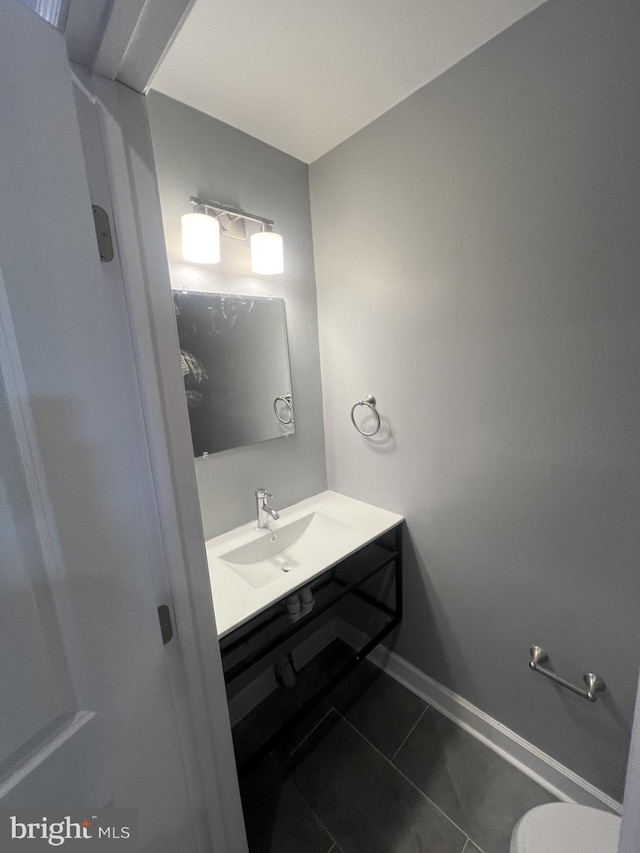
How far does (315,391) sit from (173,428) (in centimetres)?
111

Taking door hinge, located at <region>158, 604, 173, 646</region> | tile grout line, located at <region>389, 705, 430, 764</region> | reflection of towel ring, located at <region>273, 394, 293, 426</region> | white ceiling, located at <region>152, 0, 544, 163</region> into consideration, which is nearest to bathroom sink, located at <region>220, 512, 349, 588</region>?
reflection of towel ring, located at <region>273, 394, 293, 426</region>

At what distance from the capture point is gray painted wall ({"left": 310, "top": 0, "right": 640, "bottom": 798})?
2.89 feet

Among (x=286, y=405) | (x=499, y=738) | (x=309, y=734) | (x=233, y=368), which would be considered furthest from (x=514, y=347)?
(x=309, y=734)

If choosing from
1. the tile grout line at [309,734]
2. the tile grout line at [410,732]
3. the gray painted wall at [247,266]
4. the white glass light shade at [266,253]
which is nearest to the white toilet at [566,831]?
the tile grout line at [410,732]

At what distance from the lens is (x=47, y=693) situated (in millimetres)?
465

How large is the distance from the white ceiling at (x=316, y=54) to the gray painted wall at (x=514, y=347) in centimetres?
8

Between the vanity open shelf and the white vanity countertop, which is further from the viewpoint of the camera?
the vanity open shelf

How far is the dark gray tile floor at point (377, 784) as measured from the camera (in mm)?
1110

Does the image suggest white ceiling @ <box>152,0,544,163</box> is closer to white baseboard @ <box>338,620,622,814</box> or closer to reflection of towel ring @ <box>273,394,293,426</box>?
reflection of towel ring @ <box>273,394,293,426</box>

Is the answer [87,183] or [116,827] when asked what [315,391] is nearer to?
[87,183]

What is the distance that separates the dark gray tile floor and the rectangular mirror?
4.36 feet

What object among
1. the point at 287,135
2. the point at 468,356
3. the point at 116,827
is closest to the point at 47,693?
the point at 116,827

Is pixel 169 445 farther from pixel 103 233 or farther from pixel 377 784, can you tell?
pixel 377 784

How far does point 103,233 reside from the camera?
A: 536 millimetres
